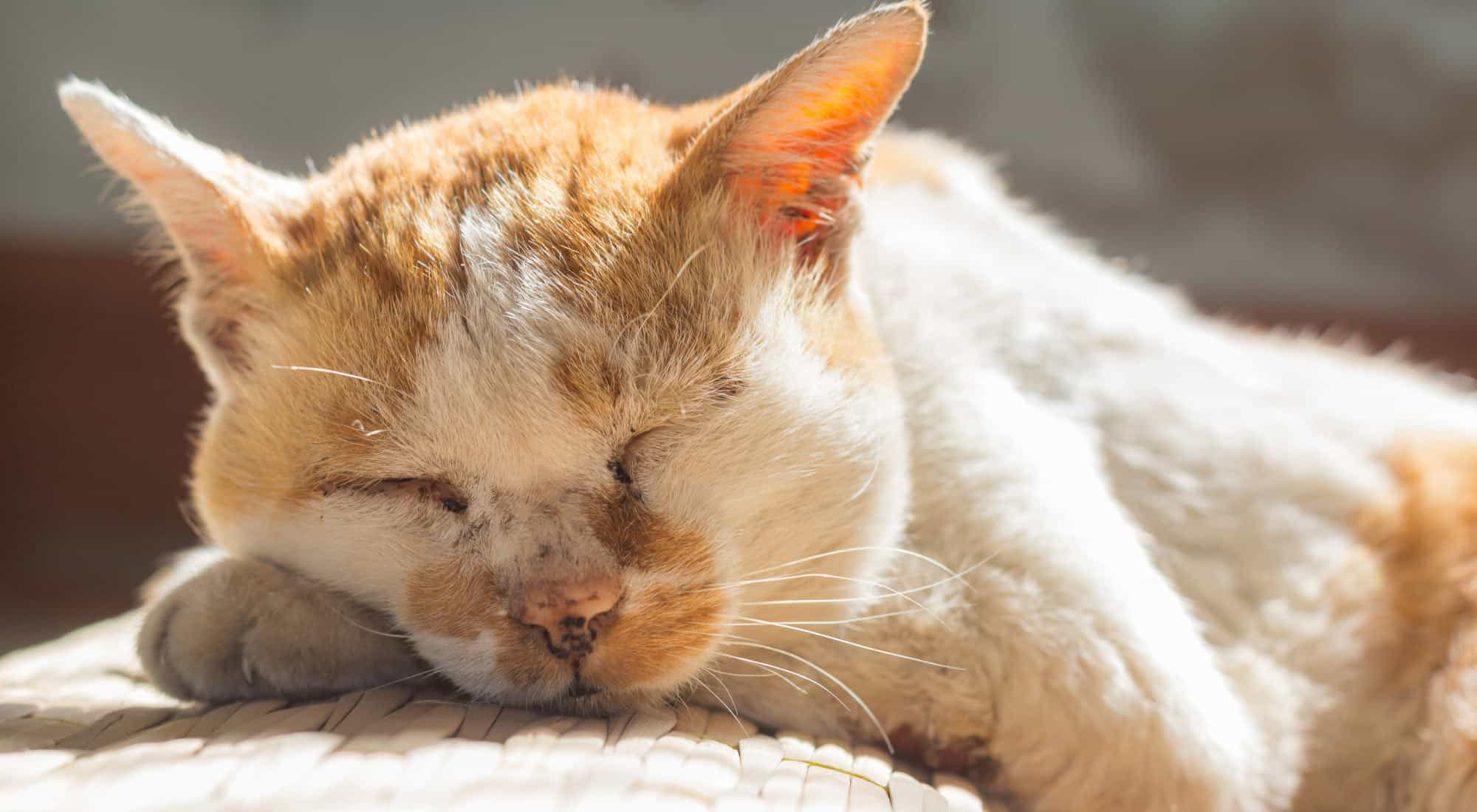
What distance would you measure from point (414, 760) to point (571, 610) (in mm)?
150

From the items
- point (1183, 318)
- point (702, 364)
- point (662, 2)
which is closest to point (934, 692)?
point (702, 364)

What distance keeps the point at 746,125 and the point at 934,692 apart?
1.77 feet

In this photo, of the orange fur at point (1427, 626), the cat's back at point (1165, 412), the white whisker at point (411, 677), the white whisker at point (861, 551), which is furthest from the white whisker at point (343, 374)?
the orange fur at point (1427, 626)

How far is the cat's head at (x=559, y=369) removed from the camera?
0.86 m

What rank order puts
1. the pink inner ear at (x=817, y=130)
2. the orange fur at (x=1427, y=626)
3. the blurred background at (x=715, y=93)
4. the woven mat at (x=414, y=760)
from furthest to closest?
the blurred background at (x=715, y=93), the orange fur at (x=1427, y=626), the pink inner ear at (x=817, y=130), the woven mat at (x=414, y=760)

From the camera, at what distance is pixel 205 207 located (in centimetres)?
97

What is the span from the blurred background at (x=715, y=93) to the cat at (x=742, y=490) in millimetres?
1124

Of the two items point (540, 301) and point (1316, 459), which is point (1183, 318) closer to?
point (1316, 459)

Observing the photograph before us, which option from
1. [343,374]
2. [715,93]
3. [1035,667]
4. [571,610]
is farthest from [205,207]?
[715,93]

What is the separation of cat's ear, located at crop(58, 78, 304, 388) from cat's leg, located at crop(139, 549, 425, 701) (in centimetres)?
21

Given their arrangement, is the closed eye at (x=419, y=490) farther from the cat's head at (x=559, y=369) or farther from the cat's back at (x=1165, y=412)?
the cat's back at (x=1165, y=412)

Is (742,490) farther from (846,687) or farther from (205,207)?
(205,207)

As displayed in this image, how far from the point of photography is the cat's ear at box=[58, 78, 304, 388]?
3.09ft

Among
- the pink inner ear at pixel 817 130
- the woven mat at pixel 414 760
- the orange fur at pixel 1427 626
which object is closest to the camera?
the woven mat at pixel 414 760
